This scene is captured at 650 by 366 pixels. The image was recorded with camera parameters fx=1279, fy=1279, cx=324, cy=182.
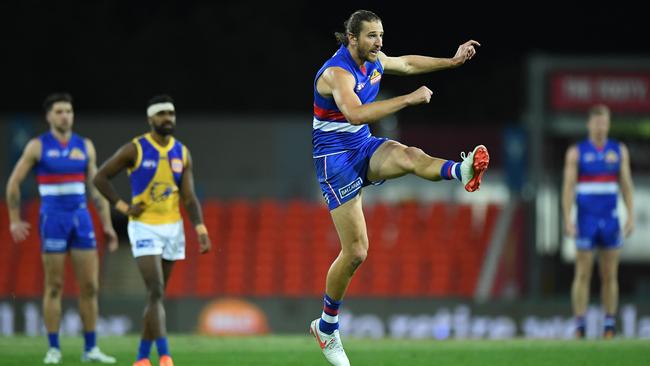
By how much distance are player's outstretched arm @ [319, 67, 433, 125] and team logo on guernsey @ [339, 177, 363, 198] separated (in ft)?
2.36

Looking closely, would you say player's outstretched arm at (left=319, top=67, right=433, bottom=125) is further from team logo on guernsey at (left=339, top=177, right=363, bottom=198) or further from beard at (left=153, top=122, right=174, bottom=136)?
beard at (left=153, top=122, right=174, bottom=136)

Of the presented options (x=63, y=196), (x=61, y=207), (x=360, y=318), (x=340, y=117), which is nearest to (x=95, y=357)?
(x=61, y=207)

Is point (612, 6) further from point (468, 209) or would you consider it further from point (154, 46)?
point (468, 209)

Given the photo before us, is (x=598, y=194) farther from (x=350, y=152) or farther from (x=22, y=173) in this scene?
(x=22, y=173)

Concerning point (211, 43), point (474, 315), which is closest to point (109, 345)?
point (474, 315)

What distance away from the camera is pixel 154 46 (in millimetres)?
33719

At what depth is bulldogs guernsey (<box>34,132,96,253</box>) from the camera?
12.2m

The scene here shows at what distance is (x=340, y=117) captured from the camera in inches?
392

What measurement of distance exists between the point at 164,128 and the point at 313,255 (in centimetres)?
950

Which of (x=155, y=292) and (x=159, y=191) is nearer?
(x=155, y=292)

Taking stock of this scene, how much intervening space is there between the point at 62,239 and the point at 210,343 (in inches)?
85.4

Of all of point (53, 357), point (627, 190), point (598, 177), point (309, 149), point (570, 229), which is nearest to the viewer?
point (53, 357)

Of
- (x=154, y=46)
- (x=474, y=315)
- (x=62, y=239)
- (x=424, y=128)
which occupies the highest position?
(x=154, y=46)

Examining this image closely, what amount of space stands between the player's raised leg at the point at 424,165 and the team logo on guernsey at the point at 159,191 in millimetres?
1819
